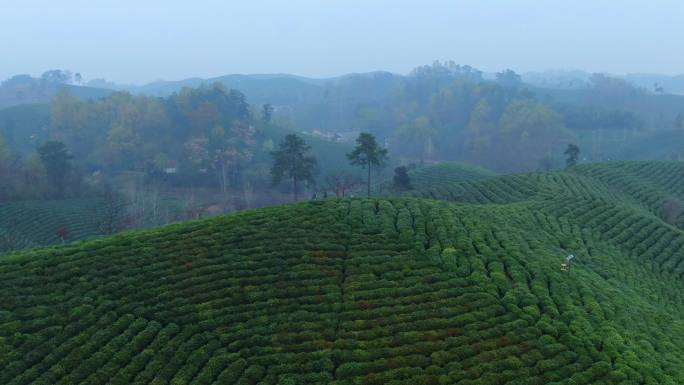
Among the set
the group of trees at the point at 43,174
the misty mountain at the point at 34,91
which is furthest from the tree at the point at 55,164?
the misty mountain at the point at 34,91

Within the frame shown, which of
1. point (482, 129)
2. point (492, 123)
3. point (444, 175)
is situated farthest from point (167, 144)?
point (492, 123)

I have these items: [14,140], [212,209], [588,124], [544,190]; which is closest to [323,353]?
[544,190]

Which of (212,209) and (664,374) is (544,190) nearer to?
(664,374)

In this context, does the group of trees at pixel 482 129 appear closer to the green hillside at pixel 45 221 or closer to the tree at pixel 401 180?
the tree at pixel 401 180

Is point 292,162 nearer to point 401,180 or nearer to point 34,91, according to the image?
point 401,180

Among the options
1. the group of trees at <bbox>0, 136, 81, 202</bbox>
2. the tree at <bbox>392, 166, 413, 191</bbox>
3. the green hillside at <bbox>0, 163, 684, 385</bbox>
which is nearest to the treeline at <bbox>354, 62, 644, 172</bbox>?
the tree at <bbox>392, 166, 413, 191</bbox>

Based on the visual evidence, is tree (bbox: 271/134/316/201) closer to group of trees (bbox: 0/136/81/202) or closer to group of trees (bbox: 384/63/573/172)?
group of trees (bbox: 0/136/81/202)
